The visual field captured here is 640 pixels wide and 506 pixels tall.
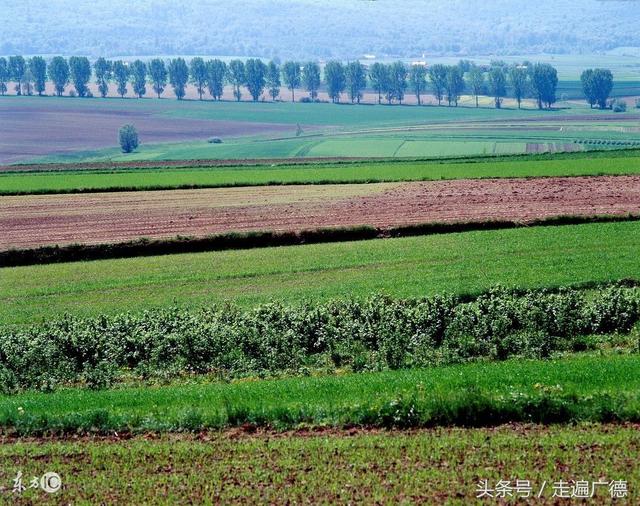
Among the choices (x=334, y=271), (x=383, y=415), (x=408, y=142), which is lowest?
(x=408, y=142)

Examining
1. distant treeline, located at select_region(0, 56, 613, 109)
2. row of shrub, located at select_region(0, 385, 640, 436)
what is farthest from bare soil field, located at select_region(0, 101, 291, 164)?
row of shrub, located at select_region(0, 385, 640, 436)

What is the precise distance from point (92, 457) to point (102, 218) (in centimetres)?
2850

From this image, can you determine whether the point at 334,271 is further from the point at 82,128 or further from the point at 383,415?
the point at 82,128

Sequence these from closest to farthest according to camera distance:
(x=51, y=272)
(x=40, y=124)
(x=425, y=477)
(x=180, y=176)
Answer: (x=425, y=477)
(x=51, y=272)
(x=180, y=176)
(x=40, y=124)

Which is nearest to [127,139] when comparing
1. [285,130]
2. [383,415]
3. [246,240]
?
[285,130]

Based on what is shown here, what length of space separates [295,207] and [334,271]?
12.6 metres

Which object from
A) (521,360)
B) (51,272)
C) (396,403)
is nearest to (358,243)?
(51,272)

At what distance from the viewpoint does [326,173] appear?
5525cm

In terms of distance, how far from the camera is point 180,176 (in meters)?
56.4

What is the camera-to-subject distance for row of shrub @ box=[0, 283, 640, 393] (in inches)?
797

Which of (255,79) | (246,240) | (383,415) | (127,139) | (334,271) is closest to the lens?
(383,415)

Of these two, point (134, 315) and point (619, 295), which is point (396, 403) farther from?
point (134, 315)

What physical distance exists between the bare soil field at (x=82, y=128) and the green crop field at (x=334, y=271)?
76.7 m

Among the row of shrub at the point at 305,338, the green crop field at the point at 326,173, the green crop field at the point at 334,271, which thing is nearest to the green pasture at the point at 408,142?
the green crop field at the point at 326,173
